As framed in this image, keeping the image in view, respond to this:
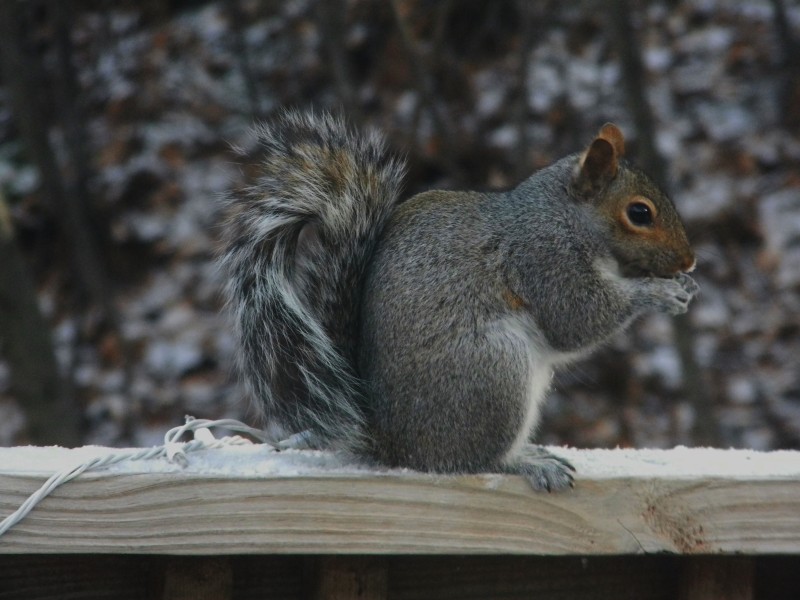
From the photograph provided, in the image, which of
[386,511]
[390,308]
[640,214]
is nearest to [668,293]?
[640,214]

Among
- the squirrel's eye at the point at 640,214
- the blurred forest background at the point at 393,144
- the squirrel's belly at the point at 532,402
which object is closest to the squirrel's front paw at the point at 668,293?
the squirrel's eye at the point at 640,214

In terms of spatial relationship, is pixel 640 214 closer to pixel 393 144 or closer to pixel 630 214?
pixel 630 214

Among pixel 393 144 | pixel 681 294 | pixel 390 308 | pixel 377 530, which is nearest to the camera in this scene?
pixel 377 530

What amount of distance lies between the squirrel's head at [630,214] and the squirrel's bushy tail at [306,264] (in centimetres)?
40

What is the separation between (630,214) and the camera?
1.97 meters

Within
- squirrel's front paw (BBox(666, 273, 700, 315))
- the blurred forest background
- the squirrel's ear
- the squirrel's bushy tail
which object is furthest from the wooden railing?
the blurred forest background

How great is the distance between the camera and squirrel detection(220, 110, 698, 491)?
64.0 inches

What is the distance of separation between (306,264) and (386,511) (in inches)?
19.1

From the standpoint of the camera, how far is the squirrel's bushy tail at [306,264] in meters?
1.63

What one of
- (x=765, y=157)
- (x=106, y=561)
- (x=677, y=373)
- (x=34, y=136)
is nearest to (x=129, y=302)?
(x=34, y=136)

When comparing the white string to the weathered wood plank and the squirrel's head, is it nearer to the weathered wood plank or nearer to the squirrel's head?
the weathered wood plank

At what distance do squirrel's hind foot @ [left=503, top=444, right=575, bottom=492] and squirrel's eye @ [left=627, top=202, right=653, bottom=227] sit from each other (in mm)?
531

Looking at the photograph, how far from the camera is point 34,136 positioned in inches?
148

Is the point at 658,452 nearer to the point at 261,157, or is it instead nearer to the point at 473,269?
the point at 473,269
